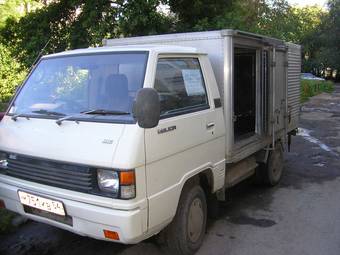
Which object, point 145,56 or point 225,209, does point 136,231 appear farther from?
point 225,209

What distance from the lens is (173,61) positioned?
4371mm

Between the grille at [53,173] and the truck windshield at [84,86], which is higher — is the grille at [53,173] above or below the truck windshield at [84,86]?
below

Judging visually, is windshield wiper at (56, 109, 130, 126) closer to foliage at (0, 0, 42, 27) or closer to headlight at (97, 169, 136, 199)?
headlight at (97, 169, 136, 199)

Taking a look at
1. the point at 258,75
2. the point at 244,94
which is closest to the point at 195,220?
the point at 258,75

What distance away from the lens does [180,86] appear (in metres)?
4.38

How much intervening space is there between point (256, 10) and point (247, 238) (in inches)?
462

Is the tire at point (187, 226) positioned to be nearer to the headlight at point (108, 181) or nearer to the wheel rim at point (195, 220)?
the wheel rim at point (195, 220)

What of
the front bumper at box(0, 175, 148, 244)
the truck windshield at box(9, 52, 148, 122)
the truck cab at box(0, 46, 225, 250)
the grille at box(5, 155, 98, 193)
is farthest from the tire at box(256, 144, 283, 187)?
the grille at box(5, 155, 98, 193)

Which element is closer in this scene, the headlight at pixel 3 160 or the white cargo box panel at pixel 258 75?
the headlight at pixel 3 160

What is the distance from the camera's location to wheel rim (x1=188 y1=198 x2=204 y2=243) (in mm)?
4484

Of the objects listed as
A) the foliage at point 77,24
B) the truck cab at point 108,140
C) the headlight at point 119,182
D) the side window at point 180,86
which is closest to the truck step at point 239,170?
the truck cab at point 108,140

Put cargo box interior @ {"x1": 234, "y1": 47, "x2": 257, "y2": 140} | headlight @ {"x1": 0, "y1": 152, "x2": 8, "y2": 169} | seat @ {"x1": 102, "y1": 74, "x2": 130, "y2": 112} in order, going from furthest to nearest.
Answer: cargo box interior @ {"x1": 234, "y1": 47, "x2": 257, "y2": 140} → headlight @ {"x1": 0, "y1": 152, "x2": 8, "y2": 169} → seat @ {"x1": 102, "y1": 74, "x2": 130, "y2": 112}

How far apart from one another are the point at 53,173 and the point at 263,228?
9.04 ft

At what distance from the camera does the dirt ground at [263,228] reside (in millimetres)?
4711
